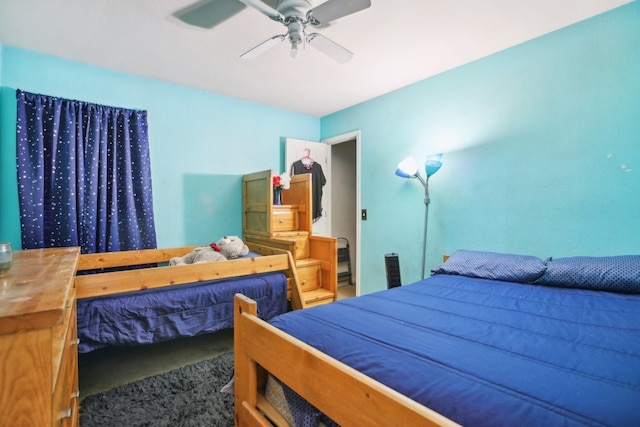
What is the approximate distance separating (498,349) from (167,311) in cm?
187

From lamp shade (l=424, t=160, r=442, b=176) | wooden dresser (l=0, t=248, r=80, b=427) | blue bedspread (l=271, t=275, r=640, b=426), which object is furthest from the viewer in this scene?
lamp shade (l=424, t=160, r=442, b=176)

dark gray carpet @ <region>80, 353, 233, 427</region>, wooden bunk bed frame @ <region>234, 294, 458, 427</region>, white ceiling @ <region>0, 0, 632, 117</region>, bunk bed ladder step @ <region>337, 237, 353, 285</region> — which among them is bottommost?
dark gray carpet @ <region>80, 353, 233, 427</region>

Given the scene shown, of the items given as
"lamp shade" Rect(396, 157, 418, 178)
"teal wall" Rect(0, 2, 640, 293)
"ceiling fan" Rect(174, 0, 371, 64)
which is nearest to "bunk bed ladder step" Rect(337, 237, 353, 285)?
"teal wall" Rect(0, 2, 640, 293)

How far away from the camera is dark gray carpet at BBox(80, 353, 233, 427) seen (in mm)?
1501

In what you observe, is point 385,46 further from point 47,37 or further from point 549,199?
point 47,37

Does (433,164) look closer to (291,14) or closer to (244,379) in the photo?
(291,14)

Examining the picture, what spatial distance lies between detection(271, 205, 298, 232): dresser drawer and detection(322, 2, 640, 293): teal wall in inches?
38.0

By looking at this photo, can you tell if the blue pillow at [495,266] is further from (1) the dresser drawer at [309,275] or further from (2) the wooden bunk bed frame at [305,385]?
(2) the wooden bunk bed frame at [305,385]

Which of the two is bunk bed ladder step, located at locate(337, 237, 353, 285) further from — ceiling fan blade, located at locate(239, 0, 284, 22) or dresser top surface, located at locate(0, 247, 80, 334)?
dresser top surface, located at locate(0, 247, 80, 334)

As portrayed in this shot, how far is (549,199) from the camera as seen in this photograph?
212cm

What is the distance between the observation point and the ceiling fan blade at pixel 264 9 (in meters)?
1.41

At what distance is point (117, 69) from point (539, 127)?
11.2 ft

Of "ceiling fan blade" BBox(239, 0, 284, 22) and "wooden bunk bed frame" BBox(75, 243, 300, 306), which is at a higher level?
"ceiling fan blade" BBox(239, 0, 284, 22)

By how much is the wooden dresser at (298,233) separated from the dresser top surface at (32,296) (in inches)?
70.4
